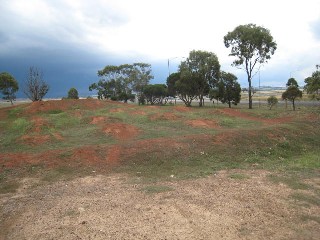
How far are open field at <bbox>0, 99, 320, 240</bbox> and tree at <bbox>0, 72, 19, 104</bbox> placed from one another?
34.5 m

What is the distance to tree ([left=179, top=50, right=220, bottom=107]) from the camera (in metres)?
49.1

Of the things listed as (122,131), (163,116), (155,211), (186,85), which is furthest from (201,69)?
(155,211)

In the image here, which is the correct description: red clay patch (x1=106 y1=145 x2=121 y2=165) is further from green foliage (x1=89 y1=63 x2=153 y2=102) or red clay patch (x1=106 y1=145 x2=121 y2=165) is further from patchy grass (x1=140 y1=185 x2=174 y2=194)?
green foliage (x1=89 y1=63 x2=153 y2=102)

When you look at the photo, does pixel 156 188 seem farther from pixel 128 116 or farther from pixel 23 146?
pixel 128 116

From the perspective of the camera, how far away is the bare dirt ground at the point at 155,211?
981 cm

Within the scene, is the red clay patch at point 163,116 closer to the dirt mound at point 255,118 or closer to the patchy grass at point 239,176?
the dirt mound at point 255,118

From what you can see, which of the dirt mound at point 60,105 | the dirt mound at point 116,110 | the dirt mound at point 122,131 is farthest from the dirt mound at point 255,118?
the dirt mound at point 60,105

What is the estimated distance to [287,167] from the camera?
17531mm

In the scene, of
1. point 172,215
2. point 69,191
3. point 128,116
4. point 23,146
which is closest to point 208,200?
point 172,215

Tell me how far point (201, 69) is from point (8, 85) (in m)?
Result: 37.4

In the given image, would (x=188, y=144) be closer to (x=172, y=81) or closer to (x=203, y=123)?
(x=203, y=123)

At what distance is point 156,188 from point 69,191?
3.85 m

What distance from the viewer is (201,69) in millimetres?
49281

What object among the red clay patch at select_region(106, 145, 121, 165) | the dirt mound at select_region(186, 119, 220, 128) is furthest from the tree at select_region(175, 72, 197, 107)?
the red clay patch at select_region(106, 145, 121, 165)
